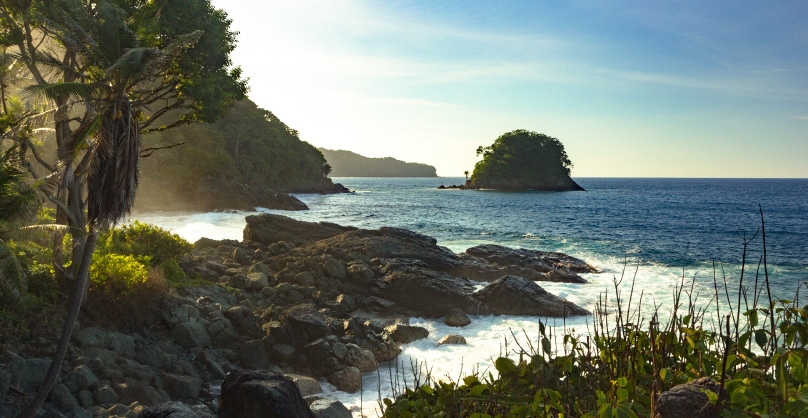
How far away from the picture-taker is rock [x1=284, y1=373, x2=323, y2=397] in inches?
481

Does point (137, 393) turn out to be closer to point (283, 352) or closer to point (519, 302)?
point (283, 352)

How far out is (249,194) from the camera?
221 feet

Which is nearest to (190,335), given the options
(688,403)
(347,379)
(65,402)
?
(65,402)

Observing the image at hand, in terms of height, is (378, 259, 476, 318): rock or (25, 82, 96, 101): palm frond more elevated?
(25, 82, 96, 101): palm frond

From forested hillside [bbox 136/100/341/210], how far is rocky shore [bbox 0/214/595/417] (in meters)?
25.6

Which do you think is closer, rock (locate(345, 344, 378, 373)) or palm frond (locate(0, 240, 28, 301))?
palm frond (locate(0, 240, 28, 301))

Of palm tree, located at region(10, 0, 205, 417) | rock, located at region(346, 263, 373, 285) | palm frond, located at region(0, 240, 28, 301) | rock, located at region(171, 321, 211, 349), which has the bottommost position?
rock, located at region(171, 321, 211, 349)

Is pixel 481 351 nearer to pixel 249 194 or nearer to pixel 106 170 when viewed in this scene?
pixel 106 170

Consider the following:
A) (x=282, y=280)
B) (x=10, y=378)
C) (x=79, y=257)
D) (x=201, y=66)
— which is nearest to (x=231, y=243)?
(x=282, y=280)

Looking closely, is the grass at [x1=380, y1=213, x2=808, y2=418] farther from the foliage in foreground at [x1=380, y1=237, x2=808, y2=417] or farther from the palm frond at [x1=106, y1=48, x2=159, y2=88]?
the palm frond at [x1=106, y1=48, x2=159, y2=88]

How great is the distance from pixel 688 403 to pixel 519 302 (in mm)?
17879

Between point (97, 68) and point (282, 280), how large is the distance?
1107 centimetres

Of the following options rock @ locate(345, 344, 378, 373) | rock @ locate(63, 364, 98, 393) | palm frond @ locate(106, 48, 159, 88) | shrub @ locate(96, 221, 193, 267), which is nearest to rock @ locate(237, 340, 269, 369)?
rock @ locate(345, 344, 378, 373)

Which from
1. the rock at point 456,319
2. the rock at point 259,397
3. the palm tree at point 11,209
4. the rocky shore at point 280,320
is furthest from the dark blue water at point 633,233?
the palm tree at point 11,209
